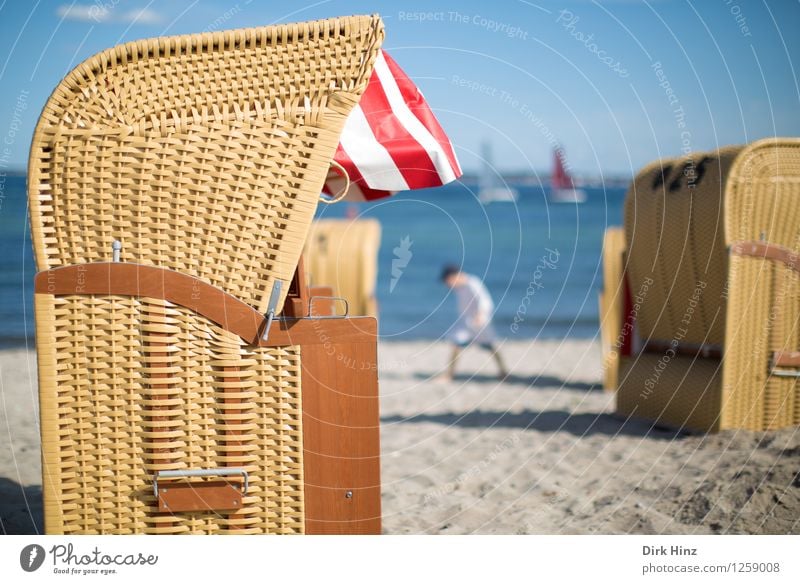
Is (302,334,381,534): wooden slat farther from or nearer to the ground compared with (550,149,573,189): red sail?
nearer to the ground

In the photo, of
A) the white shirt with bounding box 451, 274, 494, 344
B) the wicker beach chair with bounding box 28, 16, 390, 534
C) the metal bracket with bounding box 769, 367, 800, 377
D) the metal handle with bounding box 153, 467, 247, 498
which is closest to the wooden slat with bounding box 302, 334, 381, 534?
the wicker beach chair with bounding box 28, 16, 390, 534

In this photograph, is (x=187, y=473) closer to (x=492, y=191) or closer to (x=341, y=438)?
(x=341, y=438)

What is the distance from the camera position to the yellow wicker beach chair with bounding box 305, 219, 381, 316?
994cm

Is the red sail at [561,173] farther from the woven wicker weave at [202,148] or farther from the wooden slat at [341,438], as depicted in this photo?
the wooden slat at [341,438]

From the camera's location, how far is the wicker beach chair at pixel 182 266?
3131 mm

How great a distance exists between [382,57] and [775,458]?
11.5ft

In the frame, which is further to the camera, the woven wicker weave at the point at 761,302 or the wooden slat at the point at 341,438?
the woven wicker weave at the point at 761,302

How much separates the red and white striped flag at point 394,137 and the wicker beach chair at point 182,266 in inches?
19.9

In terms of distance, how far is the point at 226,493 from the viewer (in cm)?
321

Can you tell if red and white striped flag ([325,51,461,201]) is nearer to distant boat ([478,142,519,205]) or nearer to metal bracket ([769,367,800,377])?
metal bracket ([769,367,800,377])

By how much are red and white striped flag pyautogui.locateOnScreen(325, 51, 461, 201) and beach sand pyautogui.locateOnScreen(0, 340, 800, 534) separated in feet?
6.53
